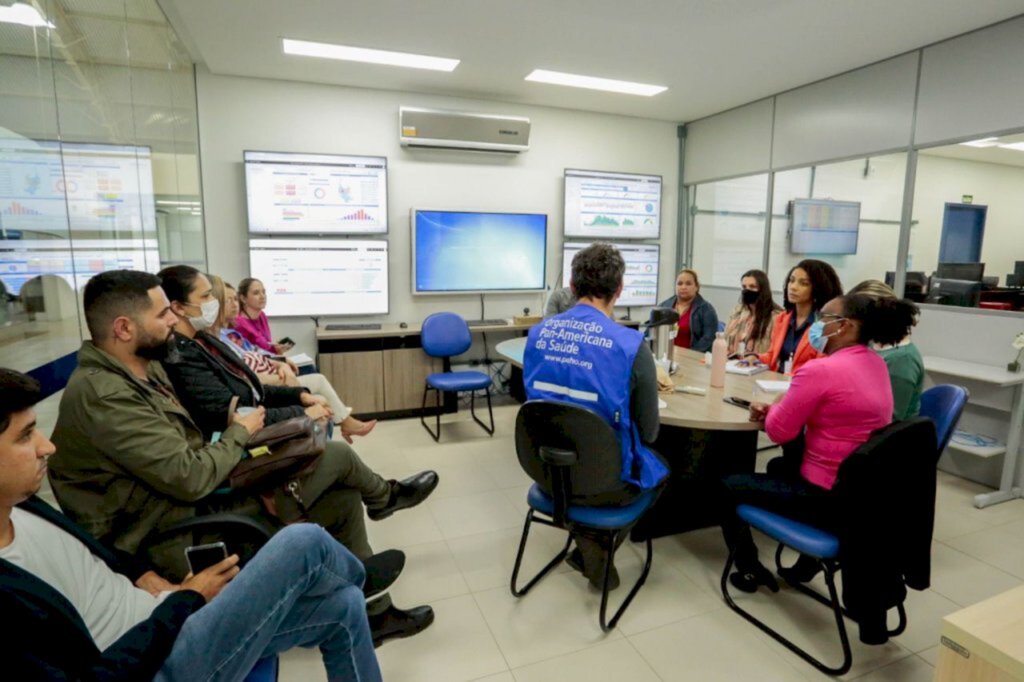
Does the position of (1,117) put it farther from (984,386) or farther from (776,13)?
(984,386)

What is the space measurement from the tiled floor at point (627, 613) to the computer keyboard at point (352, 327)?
1.97 m

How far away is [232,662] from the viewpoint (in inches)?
45.6

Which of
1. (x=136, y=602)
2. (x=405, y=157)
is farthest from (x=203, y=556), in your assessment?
(x=405, y=157)

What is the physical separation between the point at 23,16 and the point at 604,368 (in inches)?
86.0

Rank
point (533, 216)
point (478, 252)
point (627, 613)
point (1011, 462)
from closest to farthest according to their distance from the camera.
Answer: point (627, 613) → point (1011, 462) → point (478, 252) → point (533, 216)

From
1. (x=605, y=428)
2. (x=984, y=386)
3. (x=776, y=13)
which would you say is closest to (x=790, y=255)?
(x=984, y=386)

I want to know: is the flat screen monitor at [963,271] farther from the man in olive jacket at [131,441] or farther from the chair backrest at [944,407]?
the man in olive jacket at [131,441]

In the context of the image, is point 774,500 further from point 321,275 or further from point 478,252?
point 321,275

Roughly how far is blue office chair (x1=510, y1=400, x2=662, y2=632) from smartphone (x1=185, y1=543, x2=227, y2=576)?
1018 millimetres

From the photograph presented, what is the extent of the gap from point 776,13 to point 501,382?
373cm

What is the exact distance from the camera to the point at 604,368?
188cm

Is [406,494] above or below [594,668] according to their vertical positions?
above

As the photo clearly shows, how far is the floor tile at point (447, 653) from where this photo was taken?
6.13 feet

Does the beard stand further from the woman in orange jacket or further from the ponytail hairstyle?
the woman in orange jacket
